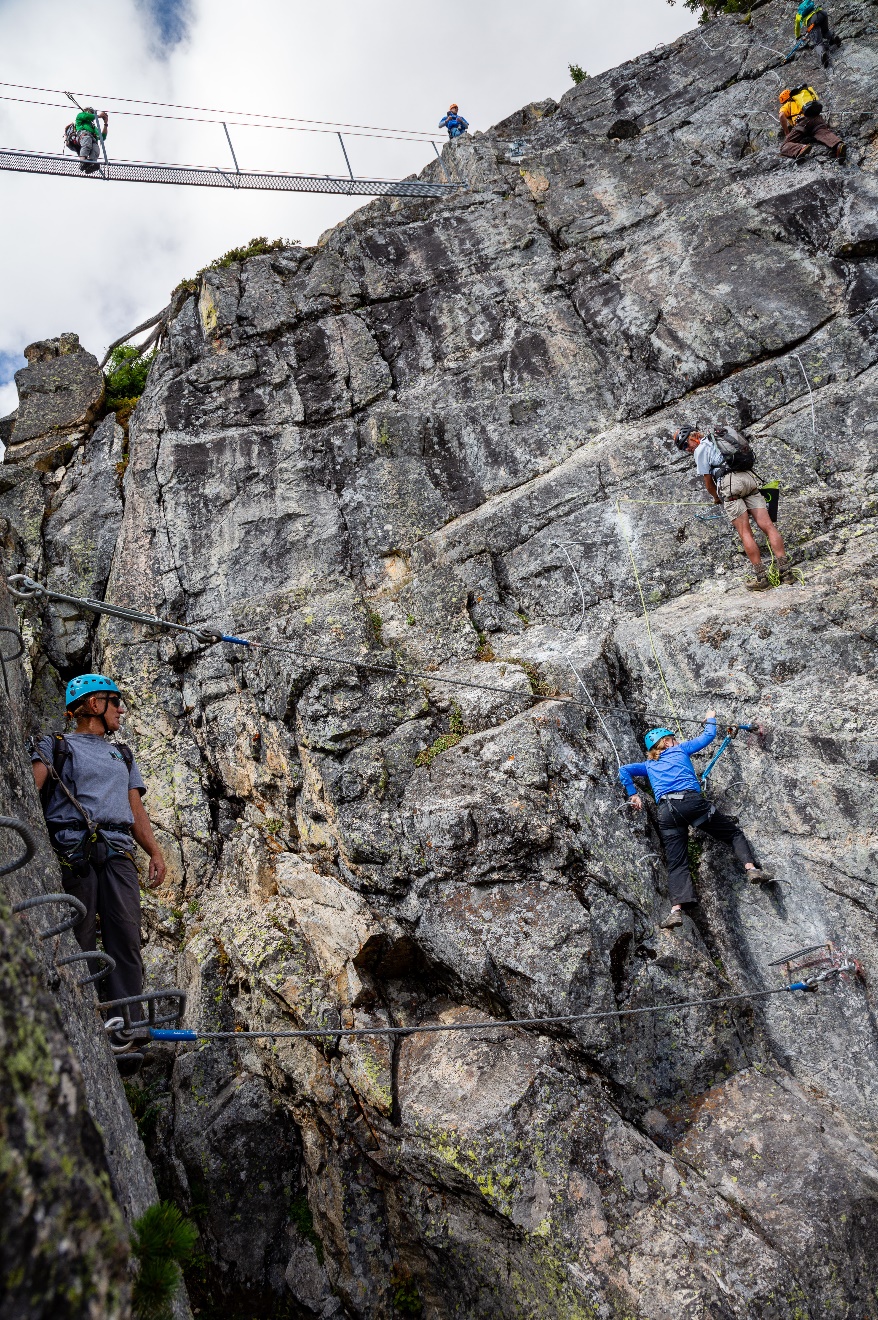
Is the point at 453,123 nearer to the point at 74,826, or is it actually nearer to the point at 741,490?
the point at 741,490

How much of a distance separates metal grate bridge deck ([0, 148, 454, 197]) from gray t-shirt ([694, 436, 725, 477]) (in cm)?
1022

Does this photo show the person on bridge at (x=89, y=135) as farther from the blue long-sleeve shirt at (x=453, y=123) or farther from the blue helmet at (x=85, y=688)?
the blue helmet at (x=85, y=688)

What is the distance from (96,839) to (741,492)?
9.03 m

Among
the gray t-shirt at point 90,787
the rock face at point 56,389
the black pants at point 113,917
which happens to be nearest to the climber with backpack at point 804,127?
the rock face at point 56,389

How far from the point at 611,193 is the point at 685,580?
9.64 m

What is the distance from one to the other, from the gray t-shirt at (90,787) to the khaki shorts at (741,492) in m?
8.43

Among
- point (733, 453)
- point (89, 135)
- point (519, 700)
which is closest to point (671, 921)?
point (519, 700)

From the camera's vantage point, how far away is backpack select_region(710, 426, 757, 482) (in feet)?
36.7

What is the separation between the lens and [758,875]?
8633mm

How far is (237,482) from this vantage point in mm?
14430

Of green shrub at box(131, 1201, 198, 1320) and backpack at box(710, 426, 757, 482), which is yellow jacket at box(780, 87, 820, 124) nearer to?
backpack at box(710, 426, 757, 482)

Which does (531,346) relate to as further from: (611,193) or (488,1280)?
(488,1280)

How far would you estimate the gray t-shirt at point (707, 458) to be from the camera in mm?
11289

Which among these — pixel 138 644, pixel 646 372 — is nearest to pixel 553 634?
pixel 646 372
